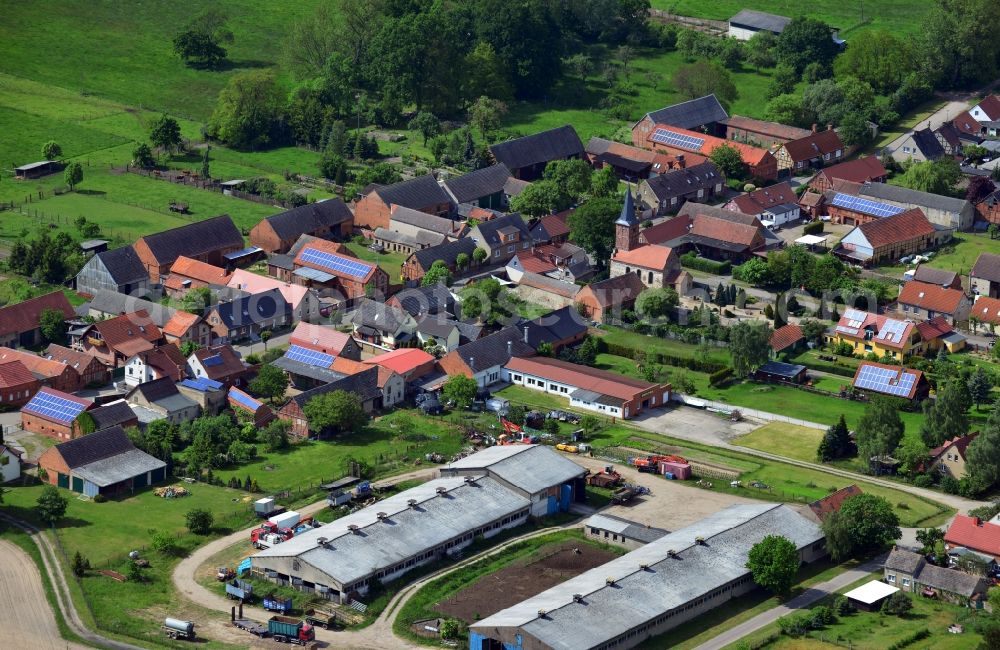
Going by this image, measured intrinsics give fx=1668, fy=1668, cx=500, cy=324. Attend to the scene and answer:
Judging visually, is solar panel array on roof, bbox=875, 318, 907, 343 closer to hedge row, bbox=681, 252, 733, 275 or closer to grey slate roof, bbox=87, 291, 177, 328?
hedge row, bbox=681, 252, 733, 275

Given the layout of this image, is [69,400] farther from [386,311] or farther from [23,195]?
[23,195]

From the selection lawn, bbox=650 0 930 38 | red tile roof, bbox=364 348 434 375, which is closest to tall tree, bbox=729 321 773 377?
red tile roof, bbox=364 348 434 375

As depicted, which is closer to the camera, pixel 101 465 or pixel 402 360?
pixel 101 465

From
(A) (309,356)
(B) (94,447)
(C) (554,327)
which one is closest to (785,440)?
(C) (554,327)

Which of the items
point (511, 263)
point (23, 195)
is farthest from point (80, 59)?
point (511, 263)

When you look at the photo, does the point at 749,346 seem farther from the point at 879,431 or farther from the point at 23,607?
the point at 23,607

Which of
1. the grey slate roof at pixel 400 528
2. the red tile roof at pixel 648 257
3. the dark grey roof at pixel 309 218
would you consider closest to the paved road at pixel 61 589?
the grey slate roof at pixel 400 528

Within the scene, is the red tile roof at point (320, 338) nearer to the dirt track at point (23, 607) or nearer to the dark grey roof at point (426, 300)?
the dark grey roof at point (426, 300)
